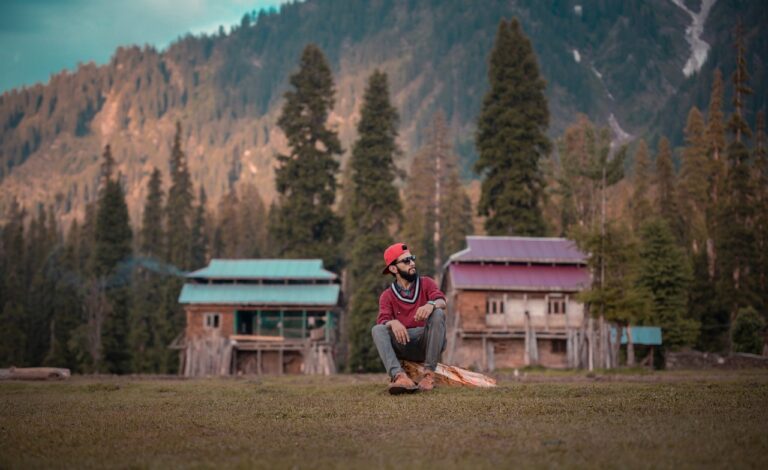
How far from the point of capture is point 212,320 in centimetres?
5366

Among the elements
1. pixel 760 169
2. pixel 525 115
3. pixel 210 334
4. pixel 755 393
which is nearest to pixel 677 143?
pixel 760 169

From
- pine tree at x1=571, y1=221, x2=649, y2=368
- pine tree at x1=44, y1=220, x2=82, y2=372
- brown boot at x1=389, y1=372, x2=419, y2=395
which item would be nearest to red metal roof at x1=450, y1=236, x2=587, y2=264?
pine tree at x1=571, y1=221, x2=649, y2=368

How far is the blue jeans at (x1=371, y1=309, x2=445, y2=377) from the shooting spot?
13039 millimetres

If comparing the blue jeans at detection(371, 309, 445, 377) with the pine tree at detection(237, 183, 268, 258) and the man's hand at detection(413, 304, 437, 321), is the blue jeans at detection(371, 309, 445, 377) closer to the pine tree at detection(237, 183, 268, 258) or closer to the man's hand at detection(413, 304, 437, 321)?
the man's hand at detection(413, 304, 437, 321)

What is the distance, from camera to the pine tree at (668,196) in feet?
235

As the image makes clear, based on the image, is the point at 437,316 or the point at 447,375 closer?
the point at 437,316

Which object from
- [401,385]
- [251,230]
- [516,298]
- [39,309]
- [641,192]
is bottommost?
[401,385]

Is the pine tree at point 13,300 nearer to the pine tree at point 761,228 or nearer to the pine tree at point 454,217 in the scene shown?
the pine tree at point 454,217

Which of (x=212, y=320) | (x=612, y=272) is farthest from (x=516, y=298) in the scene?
(x=212, y=320)

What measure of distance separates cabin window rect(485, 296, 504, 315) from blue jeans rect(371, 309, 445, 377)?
1421 inches

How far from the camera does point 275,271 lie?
53.7 metres

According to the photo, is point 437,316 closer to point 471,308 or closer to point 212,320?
point 471,308

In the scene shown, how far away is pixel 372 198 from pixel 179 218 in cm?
3348

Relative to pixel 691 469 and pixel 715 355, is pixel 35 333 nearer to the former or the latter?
pixel 715 355
